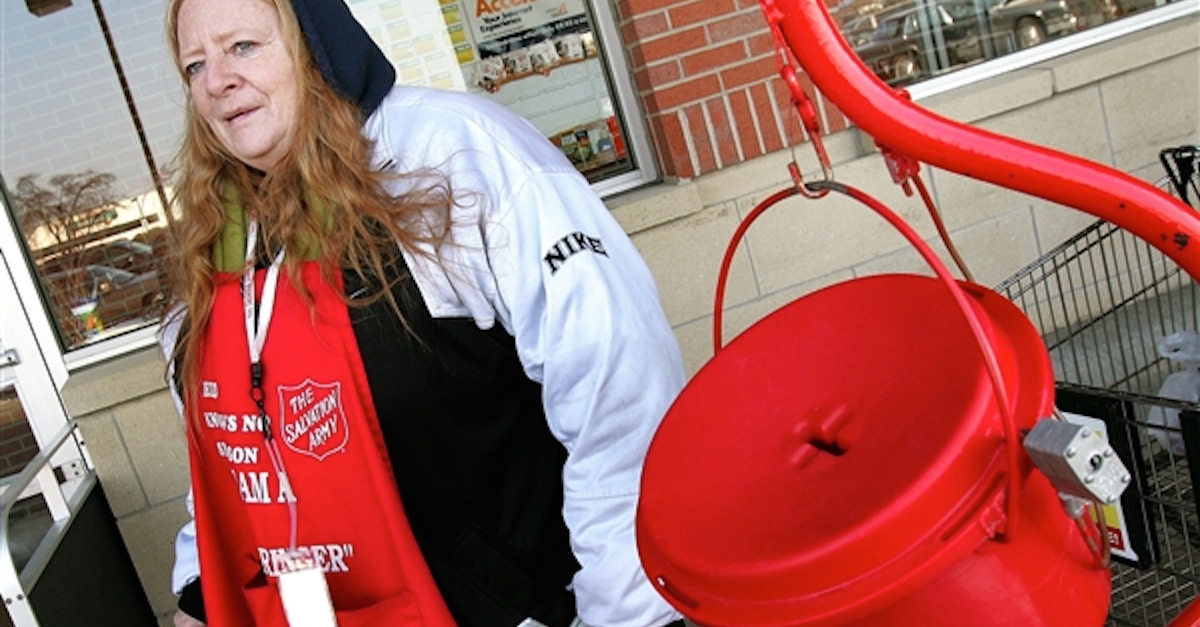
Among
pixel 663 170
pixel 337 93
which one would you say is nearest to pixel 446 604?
pixel 337 93

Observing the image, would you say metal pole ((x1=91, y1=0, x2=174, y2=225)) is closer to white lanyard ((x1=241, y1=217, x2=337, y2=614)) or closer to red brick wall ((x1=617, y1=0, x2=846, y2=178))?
red brick wall ((x1=617, y1=0, x2=846, y2=178))

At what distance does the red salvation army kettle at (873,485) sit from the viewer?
3.38 feet

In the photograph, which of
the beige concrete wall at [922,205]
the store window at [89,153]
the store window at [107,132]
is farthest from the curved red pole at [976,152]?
the store window at [89,153]

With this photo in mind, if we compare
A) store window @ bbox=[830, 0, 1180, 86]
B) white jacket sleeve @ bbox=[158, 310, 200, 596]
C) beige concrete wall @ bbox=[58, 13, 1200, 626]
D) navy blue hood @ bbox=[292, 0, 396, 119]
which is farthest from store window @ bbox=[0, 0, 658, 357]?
navy blue hood @ bbox=[292, 0, 396, 119]

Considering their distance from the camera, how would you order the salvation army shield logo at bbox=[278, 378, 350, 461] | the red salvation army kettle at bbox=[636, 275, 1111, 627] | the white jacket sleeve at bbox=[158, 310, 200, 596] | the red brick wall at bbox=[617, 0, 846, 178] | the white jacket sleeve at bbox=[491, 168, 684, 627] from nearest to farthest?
the red salvation army kettle at bbox=[636, 275, 1111, 627] → the white jacket sleeve at bbox=[491, 168, 684, 627] → the salvation army shield logo at bbox=[278, 378, 350, 461] → the white jacket sleeve at bbox=[158, 310, 200, 596] → the red brick wall at bbox=[617, 0, 846, 178]

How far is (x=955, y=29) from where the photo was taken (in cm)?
430

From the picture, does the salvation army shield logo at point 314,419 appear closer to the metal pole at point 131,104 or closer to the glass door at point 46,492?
the glass door at point 46,492

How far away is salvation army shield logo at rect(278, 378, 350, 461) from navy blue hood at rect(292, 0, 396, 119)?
439 mm

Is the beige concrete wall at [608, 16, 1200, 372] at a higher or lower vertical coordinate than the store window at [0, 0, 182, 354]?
lower

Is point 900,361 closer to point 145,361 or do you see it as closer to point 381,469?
point 381,469

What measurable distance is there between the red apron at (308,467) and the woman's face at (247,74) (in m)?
0.23

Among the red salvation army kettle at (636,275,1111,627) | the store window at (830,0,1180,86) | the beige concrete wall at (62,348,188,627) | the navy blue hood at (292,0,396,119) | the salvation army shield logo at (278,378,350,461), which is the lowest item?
the beige concrete wall at (62,348,188,627)

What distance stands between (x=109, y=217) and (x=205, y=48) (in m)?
2.35

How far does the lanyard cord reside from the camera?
1683 millimetres
